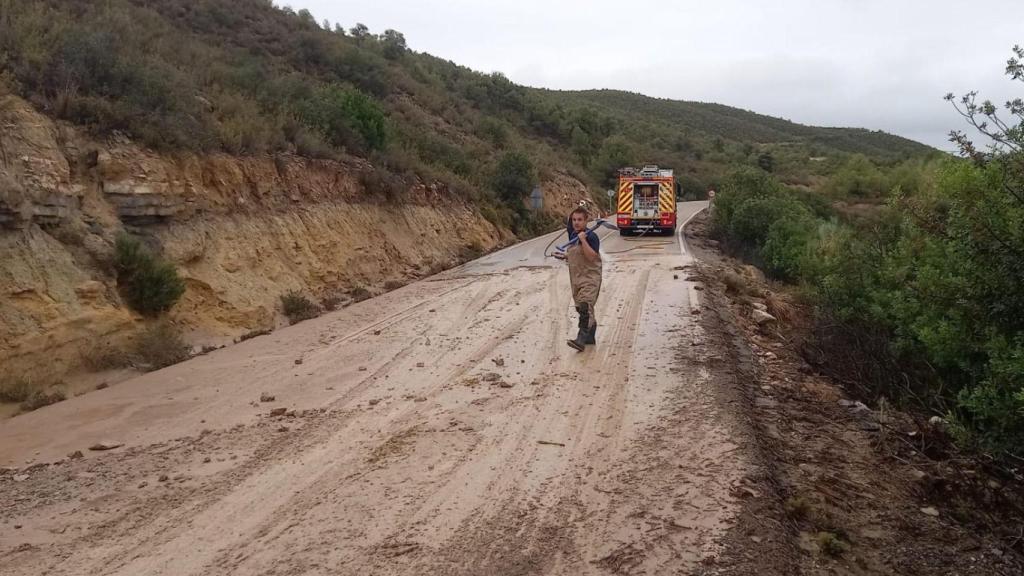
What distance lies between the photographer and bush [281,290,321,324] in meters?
12.1

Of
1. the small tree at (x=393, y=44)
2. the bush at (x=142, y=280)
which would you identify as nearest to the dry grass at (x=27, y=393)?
the bush at (x=142, y=280)

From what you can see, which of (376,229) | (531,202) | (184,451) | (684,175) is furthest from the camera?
(684,175)

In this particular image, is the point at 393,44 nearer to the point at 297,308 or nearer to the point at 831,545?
the point at 297,308

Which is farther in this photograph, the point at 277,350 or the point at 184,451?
the point at 277,350

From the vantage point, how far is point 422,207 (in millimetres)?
20109

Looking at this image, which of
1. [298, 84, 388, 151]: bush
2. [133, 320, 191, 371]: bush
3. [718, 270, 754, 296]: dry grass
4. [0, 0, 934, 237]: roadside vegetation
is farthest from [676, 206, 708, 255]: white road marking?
[133, 320, 191, 371]: bush

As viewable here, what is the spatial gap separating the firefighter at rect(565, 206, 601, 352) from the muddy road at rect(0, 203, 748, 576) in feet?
1.07

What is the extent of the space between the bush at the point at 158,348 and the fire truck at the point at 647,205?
1825cm

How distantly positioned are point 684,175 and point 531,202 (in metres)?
29.7

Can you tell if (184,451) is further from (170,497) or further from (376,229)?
(376,229)

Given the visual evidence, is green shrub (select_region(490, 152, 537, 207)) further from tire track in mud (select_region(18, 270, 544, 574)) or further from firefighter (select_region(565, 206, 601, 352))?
tire track in mud (select_region(18, 270, 544, 574))

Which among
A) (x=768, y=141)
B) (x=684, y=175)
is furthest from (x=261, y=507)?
(x=768, y=141)

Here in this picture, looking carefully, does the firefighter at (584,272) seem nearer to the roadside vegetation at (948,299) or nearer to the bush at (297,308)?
the roadside vegetation at (948,299)

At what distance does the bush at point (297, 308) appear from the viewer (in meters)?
12.1
